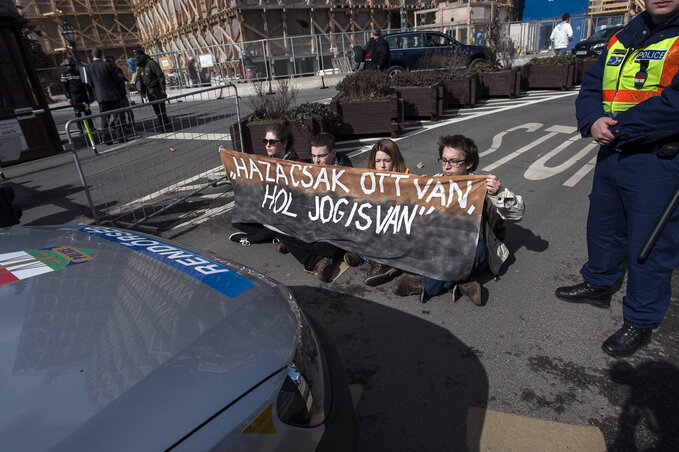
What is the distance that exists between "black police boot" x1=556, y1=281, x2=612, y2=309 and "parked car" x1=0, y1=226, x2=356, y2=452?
6.82ft

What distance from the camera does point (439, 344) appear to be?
275 centimetres

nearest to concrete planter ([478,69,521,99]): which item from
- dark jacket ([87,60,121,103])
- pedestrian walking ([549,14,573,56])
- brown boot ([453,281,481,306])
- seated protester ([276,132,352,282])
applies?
pedestrian walking ([549,14,573,56])

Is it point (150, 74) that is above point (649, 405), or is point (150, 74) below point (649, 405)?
above

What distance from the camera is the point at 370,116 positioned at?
8.22 metres

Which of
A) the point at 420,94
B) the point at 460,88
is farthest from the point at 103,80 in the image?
the point at 460,88

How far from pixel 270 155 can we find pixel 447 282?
2247 mm

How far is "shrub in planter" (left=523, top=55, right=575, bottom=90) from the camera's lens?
12.6m

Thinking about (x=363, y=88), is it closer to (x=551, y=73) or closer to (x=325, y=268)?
(x=325, y=268)

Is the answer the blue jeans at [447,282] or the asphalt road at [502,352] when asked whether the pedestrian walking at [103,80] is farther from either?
the blue jeans at [447,282]

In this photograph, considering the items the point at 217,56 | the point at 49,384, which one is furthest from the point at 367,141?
the point at 217,56

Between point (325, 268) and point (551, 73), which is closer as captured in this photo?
point (325, 268)

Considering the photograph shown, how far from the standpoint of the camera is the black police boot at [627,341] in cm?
251

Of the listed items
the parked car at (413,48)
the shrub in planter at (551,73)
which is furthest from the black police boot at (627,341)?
the parked car at (413,48)

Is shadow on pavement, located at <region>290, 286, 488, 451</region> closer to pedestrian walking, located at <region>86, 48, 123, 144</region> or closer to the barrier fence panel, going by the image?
the barrier fence panel
